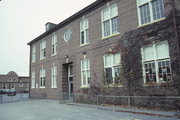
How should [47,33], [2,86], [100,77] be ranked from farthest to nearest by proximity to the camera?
[2,86] → [47,33] → [100,77]

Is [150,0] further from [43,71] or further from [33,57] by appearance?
[33,57]

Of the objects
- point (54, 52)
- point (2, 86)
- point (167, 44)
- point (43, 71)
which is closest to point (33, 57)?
point (43, 71)

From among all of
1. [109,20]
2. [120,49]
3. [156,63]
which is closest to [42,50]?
[109,20]

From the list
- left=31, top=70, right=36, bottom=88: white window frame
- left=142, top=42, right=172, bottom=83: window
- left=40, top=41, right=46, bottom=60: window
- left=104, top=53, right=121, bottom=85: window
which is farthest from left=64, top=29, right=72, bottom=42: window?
left=31, top=70, right=36, bottom=88: white window frame

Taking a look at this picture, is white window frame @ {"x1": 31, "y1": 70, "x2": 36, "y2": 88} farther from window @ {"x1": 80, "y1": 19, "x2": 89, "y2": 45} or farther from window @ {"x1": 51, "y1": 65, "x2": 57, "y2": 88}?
window @ {"x1": 80, "y1": 19, "x2": 89, "y2": 45}

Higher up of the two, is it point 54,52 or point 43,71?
point 54,52

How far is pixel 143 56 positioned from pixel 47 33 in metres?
14.9

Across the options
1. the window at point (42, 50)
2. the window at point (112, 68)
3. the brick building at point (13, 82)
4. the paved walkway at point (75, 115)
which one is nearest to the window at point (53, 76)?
the window at point (42, 50)

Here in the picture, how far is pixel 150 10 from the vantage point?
34.3 feet

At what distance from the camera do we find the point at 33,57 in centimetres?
2478

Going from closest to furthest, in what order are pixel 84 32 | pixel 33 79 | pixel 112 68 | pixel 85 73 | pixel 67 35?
pixel 112 68 < pixel 85 73 < pixel 84 32 < pixel 67 35 < pixel 33 79

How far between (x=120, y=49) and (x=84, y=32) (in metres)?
5.14

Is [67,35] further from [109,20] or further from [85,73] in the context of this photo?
[109,20]

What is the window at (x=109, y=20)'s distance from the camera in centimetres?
1273
